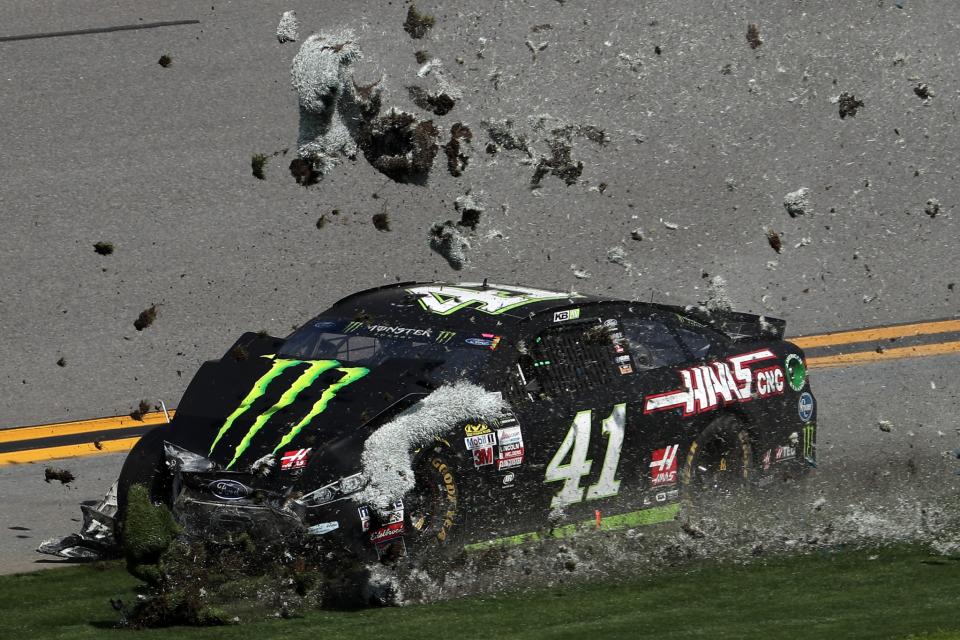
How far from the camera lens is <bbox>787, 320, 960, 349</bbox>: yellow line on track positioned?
37.2 ft

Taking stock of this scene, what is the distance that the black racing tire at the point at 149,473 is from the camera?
8.22 metres

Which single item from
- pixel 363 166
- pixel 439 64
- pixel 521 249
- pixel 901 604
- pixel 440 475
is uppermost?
pixel 439 64

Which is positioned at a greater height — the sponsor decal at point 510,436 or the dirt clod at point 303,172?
the dirt clod at point 303,172

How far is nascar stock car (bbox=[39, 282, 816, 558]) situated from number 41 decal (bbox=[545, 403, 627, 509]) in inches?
0.4

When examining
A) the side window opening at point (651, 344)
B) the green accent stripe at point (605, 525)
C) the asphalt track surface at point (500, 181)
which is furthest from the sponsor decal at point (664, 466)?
the asphalt track surface at point (500, 181)

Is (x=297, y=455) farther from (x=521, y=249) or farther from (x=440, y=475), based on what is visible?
(x=521, y=249)

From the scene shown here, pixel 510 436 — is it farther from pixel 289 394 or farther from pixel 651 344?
pixel 651 344

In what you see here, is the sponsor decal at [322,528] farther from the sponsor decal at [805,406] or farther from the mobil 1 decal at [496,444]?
the sponsor decal at [805,406]

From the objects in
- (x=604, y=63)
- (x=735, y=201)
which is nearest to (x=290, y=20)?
(x=604, y=63)

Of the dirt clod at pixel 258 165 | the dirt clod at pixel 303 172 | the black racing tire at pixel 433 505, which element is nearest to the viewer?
the black racing tire at pixel 433 505

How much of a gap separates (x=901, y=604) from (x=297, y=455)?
3.07 m

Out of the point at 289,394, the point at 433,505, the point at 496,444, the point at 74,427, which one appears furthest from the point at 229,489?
the point at 74,427

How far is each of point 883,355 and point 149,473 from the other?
5836mm

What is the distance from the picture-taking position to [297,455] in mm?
7555
